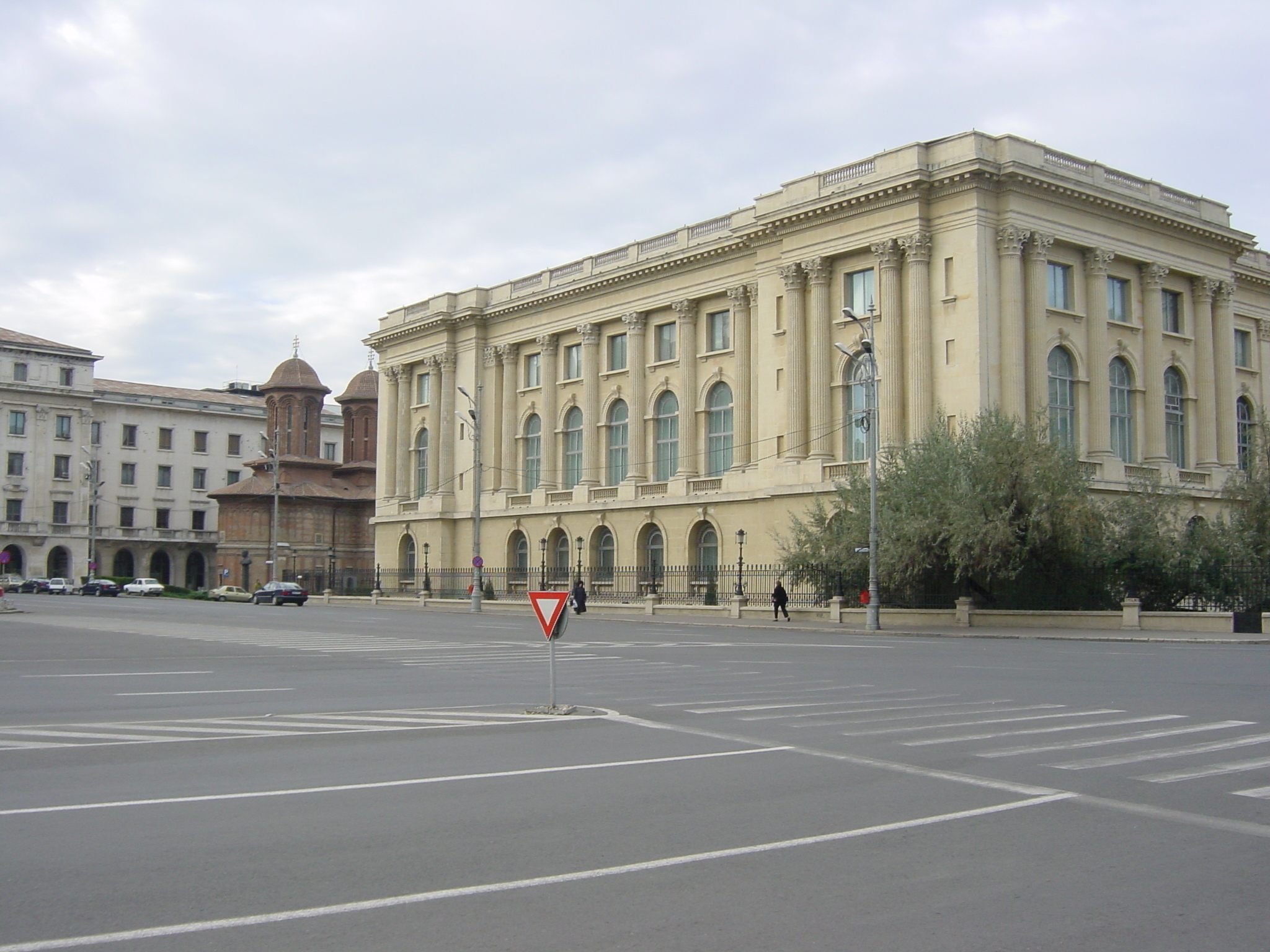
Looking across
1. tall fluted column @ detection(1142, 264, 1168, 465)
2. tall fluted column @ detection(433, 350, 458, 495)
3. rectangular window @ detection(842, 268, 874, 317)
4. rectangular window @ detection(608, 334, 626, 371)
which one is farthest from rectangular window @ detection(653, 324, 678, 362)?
tall fluted column @ detection(1142, 264, 1168, 465)

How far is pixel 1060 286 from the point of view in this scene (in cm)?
4912

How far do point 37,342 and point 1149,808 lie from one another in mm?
108022

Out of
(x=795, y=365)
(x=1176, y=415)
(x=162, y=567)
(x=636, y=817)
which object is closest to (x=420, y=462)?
(x=795, y=365)

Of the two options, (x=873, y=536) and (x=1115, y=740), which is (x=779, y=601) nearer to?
(x=873, y=536)

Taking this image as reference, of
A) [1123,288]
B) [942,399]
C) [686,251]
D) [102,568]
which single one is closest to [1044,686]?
[942,399]

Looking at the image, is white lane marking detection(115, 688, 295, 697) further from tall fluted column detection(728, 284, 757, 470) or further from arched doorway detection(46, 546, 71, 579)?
arched doorway detection(46, 546, 71, 579)

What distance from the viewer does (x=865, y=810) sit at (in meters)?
8.25

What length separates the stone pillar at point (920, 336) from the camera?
46.9 meters

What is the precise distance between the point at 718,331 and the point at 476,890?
5393 centimetres

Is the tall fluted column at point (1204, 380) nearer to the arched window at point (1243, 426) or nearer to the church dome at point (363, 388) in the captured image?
the arched window at point (1243, 426)

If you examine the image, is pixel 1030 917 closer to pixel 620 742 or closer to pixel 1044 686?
pixel 620 742

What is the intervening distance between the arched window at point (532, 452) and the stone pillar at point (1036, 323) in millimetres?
31256

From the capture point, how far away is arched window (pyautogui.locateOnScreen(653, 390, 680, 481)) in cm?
6097

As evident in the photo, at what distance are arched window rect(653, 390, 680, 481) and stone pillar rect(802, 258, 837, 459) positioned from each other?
11.0 m
